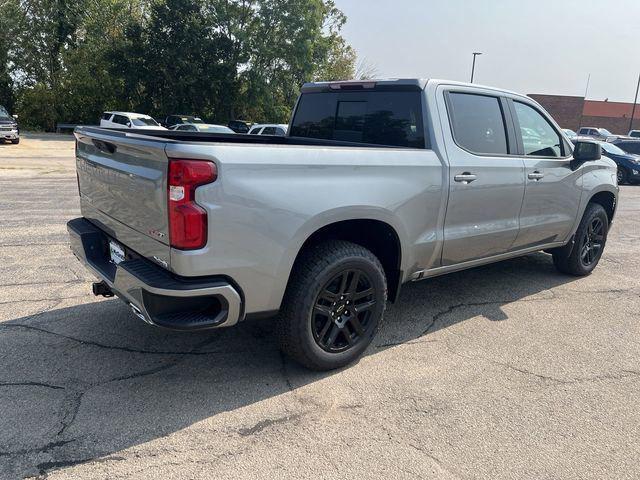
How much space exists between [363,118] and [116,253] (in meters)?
2.28

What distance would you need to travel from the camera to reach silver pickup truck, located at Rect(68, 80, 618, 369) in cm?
277

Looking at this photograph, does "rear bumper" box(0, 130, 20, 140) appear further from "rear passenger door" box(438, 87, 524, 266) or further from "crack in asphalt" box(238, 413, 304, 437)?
"crack in asphalt" box(238, 413, 304, 437)

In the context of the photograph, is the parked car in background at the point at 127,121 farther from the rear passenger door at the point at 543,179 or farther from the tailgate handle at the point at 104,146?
the tailgate handle at the point at 104,146

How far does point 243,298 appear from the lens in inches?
116

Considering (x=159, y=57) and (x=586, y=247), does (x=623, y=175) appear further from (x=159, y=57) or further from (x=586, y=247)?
(x=159, y=57)

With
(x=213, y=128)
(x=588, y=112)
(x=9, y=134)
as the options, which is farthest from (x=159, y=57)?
(x=588, y=112)

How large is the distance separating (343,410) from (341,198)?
51.0 inches

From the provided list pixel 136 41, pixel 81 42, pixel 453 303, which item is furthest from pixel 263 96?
pixel 453 303

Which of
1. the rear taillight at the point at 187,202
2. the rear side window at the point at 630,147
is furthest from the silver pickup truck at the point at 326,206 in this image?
the rear side window at the point at 630,147

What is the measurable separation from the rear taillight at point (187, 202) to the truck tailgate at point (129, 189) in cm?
7

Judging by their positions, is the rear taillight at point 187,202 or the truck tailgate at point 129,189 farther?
the truck tailgate at point 129,189

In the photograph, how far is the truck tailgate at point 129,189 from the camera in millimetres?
2785

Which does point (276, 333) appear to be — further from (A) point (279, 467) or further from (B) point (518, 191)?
(B) point (518, 191)

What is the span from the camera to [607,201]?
6.04 m
